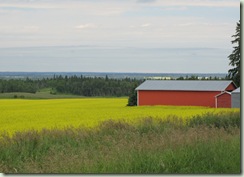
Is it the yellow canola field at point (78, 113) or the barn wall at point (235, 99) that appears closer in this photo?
the barn wall at point (235, 99)

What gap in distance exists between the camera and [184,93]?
10820 millimetres

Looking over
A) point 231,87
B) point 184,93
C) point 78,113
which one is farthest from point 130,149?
point 78,113

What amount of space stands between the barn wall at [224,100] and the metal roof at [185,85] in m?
0.17

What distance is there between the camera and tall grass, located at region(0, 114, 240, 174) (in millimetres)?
7836

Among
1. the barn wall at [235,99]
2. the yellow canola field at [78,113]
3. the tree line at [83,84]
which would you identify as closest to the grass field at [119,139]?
the yellow canola field at [78,113]

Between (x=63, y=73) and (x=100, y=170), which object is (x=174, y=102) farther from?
(x=100, y=170)

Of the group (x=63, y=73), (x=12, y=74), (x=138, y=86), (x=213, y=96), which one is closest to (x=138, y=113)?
(x=138, y=86)

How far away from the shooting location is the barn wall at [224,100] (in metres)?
9.46

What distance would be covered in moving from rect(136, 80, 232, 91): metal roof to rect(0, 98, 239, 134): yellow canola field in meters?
0.42

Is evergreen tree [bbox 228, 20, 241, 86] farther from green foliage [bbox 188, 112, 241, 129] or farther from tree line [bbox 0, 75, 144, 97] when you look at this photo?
tree line [bbox 0, 75, 144, 97]

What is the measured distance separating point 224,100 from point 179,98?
98 centimetres

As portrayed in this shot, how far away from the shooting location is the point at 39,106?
13016 millimetres

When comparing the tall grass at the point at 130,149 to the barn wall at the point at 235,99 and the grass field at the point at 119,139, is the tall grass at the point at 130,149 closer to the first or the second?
the grass field at the point at 119,139

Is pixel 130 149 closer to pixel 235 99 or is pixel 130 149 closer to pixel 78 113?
pixel 235 99
